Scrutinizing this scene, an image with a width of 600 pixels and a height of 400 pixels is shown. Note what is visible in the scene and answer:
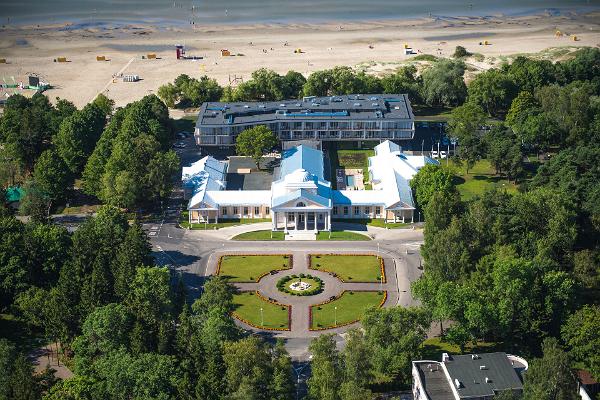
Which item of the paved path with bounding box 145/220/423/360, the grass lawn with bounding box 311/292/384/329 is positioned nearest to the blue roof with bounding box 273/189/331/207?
the paved path with bounding box 145/220/423/360

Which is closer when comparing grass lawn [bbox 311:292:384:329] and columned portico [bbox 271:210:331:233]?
grass lawn [bbox 311:292:384:329]

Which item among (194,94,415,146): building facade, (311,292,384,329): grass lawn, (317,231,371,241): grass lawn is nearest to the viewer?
(311,292,384,329): grass lawn

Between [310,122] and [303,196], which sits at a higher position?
[310,122]

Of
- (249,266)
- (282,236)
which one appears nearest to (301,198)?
(282,236)

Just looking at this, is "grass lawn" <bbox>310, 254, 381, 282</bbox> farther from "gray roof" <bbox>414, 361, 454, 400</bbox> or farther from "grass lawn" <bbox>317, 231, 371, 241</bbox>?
"gray roof" <bbox>414, 361, 454, 400</bbox>

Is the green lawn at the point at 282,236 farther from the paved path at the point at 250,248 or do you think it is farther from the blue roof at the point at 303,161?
the blue roof at the point at 303,161

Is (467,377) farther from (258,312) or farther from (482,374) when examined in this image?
(258,312)
